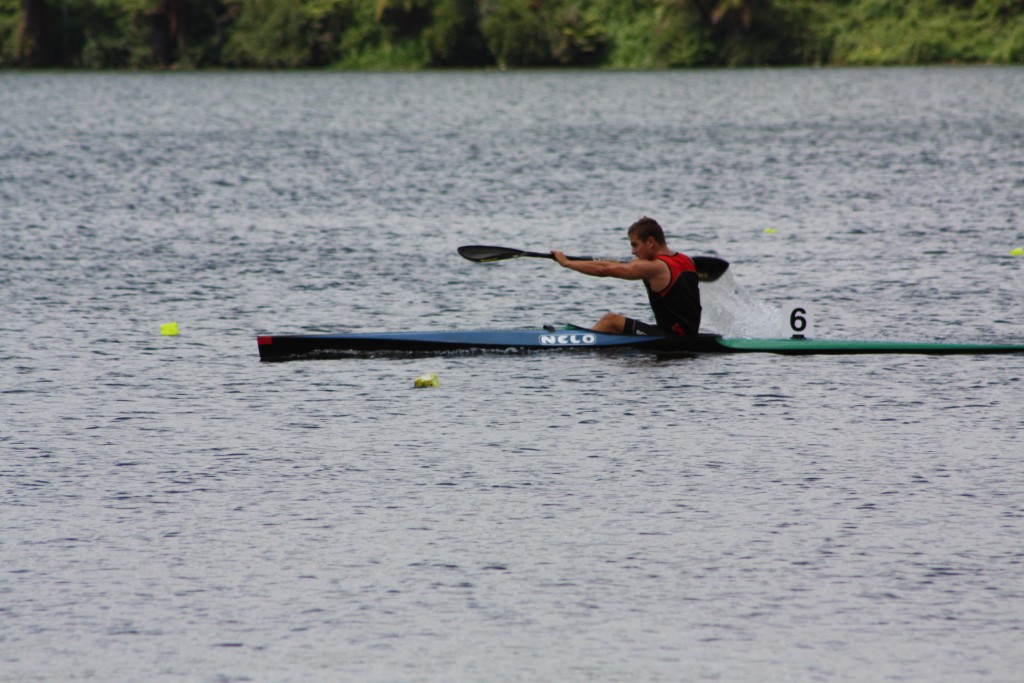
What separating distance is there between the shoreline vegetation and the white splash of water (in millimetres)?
66182

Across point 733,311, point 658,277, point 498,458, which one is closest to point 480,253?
point 658,277

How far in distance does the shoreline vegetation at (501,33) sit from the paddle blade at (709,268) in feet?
217

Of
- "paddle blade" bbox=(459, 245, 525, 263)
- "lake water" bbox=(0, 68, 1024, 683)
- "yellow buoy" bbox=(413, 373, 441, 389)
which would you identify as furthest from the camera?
"paddle blade" bbox=(459, 245, 525, 263)

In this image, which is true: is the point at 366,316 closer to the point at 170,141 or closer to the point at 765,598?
the point at 765,598

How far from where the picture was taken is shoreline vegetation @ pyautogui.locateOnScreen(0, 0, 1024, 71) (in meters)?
77.5

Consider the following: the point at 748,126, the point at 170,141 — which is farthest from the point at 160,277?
the point at 748,126

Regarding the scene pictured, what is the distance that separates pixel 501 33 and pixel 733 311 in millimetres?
70648

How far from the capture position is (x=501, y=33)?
3263 inches

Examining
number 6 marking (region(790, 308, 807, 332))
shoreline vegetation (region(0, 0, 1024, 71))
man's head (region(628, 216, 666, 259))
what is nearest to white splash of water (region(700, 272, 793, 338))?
number 6 marking (region(790, 308, 807, 332))

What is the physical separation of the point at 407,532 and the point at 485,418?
2987mm

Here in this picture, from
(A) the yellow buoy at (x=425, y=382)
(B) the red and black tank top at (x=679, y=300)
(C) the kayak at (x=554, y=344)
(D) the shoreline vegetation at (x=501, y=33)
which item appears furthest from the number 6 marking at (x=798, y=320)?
(D) the shoreline vegetation at (x=501, y=33)

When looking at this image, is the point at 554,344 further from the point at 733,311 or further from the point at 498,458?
the point at 498,458

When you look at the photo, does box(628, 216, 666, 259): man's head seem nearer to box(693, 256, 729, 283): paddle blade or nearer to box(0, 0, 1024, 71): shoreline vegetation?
box(693, 256, 729, 283): paddle blade

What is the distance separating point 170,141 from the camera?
42.3 meters
